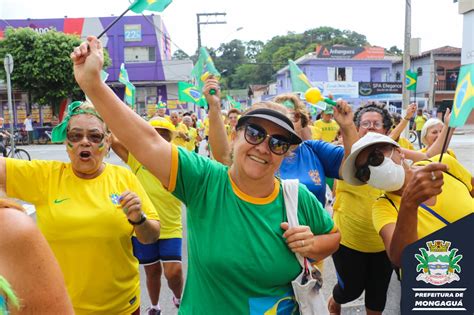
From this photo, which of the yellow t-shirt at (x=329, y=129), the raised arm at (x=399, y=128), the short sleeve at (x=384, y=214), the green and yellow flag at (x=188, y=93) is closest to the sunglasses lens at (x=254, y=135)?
the short sleeve at (x=384, y=214)

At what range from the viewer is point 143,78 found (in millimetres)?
37281

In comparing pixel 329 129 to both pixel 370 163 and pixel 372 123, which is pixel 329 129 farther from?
pixel 370 163

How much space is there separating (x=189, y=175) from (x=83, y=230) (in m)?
0.94

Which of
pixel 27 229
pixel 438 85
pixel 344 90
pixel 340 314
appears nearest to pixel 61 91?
pixel 344 90

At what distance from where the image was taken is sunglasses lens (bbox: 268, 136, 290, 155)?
2.03m

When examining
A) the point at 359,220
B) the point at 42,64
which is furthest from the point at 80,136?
the point at 42,64

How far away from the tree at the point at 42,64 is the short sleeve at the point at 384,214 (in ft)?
95.1

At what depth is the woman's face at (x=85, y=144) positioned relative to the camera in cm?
270

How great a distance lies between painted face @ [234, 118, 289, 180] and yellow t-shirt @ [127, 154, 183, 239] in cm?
227

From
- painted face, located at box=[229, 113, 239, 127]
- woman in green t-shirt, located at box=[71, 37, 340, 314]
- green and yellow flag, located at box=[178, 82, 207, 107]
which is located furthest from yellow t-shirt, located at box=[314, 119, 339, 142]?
woman in green t-shirt, located at box=[71, 37, 340, 314]

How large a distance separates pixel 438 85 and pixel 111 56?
99.2 ft

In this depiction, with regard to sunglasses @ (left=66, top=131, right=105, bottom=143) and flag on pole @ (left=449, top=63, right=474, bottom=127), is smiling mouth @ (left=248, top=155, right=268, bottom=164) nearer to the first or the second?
flag on pole @ (left=449, top=63, right=474, bottom=127)

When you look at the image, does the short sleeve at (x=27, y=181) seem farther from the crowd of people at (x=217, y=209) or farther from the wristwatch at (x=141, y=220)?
the wristwatch at (x=141, y=220)

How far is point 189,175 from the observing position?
76.8 inches
